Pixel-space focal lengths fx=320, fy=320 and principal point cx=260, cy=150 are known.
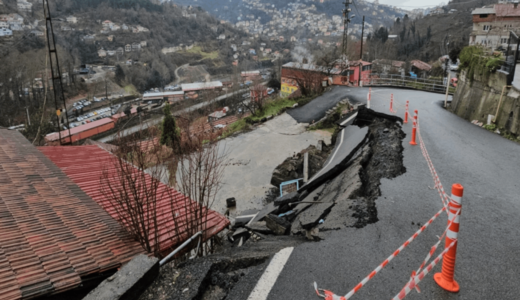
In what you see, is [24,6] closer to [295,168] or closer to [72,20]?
[72,20]

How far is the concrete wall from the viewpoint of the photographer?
10.7 m

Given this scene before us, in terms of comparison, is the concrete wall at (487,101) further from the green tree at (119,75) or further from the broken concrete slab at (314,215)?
the green tree at (119,75)

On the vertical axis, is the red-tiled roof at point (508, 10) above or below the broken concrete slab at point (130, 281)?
above

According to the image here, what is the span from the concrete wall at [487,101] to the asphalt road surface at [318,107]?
6.36 metres

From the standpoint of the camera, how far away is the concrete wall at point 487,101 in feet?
35.1

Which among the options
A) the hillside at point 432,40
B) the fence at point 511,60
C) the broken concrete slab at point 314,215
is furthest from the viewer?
the hillside at point 432,40

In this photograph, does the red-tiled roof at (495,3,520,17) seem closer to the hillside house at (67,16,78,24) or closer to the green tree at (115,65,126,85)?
the green tree at (115,65,126,85)

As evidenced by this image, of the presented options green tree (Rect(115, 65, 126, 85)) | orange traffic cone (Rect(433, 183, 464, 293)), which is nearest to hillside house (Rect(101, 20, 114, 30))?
green tree (Rect(115, 65, 126, 85))

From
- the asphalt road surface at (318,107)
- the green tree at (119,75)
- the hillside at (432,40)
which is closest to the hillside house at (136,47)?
the green tree at (119,75)

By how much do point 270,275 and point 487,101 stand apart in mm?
13042

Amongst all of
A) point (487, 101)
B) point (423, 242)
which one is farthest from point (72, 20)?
point (423, 242)

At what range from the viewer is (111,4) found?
138500 mm

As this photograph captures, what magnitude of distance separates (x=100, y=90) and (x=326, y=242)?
76.8 m

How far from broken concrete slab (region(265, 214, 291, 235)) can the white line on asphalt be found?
1.64 meters
